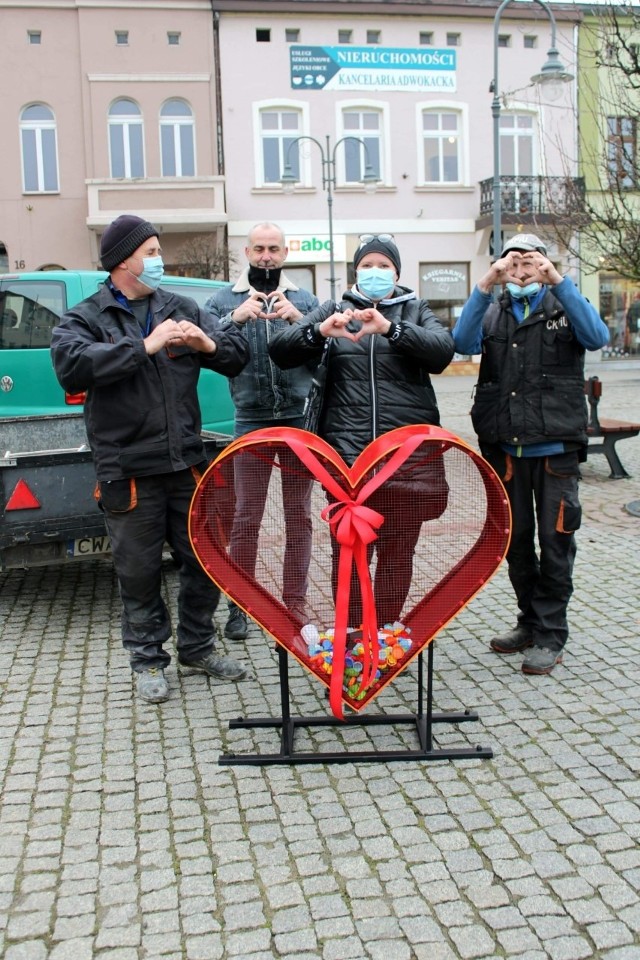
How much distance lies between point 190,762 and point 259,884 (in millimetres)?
854

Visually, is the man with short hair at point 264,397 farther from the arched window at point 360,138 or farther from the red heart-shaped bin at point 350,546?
the arched window at point 360,138

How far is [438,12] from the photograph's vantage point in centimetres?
2577

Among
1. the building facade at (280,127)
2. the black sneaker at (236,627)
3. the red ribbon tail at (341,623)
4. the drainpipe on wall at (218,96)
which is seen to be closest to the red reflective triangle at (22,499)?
the black sneaker at (236,627)

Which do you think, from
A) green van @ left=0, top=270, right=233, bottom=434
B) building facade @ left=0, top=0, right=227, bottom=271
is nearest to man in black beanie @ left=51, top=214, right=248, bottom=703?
green van @ left=0, top=270, right=233, bottom=434

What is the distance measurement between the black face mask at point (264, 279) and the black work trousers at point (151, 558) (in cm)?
91

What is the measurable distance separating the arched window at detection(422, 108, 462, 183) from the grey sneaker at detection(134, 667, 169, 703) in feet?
81.2

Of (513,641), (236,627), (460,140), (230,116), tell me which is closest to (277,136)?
(230,116)

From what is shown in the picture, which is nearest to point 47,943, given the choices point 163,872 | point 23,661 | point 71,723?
point 163,872

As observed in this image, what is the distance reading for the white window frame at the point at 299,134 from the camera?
25.2 m

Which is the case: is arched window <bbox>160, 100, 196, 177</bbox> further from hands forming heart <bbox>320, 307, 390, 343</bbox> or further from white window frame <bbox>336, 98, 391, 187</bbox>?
hands forming heart <bbox>320, 307, 390, 343</bbox>

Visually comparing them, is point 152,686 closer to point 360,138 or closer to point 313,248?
point 313,248

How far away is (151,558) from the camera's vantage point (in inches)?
157

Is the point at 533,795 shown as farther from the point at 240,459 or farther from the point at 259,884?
the point at 240,459

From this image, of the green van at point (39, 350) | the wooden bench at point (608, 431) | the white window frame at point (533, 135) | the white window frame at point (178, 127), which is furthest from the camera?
the white window frame at point (533, 135)
